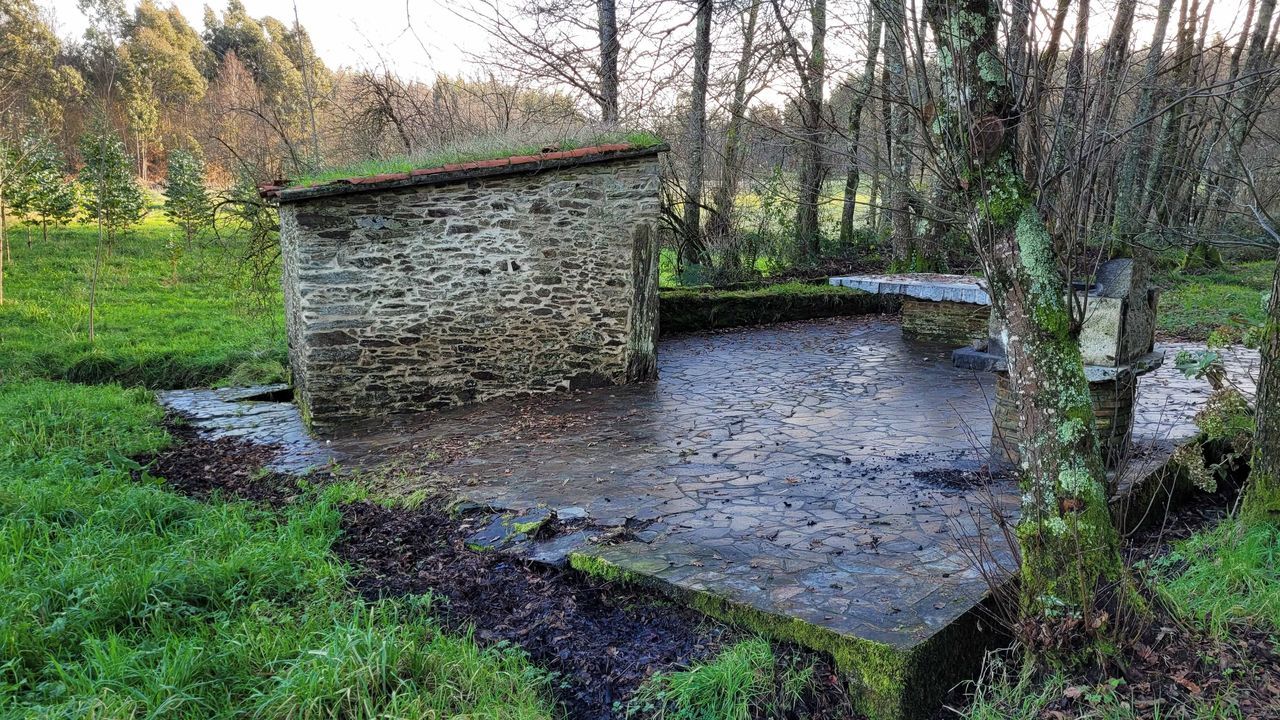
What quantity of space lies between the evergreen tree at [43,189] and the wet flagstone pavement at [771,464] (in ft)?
33.2

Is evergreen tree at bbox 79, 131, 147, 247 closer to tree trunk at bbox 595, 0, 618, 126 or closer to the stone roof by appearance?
tree trunk at bbox 595, 0, 618, 126

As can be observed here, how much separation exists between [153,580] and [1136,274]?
6.54 metres

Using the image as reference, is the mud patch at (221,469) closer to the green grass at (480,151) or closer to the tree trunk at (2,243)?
the green grass at (480,151)

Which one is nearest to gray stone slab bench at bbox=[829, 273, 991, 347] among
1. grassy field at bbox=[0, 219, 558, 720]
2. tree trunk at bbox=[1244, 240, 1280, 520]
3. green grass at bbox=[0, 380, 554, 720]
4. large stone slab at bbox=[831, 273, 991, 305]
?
large stone slab at bbox=[831, 273, 991, 305]

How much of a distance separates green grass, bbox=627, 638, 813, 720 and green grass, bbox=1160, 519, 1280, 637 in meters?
1.87

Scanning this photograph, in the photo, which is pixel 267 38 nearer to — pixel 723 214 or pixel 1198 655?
pixel 723 214

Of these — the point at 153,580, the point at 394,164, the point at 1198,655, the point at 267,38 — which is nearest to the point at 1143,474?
the point at 1198,655

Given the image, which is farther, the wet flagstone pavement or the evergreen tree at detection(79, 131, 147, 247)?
the evergreen tree at detection(79, 131, 147, 247)

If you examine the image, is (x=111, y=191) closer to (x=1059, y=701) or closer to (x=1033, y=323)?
(x=1033, y=323)

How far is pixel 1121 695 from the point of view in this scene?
3.26m

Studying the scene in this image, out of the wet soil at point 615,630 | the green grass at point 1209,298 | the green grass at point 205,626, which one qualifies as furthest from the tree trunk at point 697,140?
the green grass at point 205,626

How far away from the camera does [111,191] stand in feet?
58.6

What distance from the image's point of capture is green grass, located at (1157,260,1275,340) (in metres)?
12.5

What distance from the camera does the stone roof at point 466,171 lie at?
802 cm
